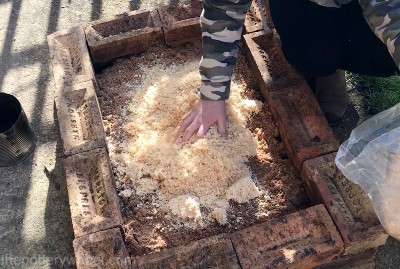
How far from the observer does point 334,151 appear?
2.08m

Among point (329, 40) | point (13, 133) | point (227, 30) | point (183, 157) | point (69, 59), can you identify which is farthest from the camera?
point (69, 59)

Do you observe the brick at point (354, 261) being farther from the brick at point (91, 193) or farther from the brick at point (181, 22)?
the brick at point (181, 22)

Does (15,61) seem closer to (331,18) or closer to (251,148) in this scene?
(251,148)

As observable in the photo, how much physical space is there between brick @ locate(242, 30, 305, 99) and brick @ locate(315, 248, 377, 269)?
84cm

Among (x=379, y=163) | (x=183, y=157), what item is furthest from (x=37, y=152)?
(x=379, y=163)

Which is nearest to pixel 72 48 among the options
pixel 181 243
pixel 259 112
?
pixel 259 112

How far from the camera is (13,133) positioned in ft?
8.05

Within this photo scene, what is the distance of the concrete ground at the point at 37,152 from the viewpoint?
7.46 feet

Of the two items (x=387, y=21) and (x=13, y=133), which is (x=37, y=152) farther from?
(x=387, y=21)

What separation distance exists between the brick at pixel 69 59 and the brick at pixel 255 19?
34.5 inches

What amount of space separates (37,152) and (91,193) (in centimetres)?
75

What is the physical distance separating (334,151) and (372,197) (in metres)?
0.40

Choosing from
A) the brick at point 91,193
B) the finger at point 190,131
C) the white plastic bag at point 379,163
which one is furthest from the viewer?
the finger at point 190,131

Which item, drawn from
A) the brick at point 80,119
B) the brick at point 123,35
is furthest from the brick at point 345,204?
the brick at point 123,35
